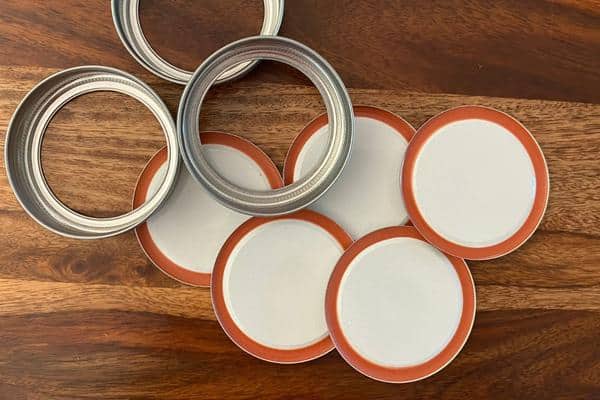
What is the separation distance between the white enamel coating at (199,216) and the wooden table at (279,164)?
39mm

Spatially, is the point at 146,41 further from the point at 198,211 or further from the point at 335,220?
the point at 335,220

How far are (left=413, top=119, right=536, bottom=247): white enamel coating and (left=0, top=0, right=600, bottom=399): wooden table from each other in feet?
0.17

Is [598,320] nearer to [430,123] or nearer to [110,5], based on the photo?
[430,123]

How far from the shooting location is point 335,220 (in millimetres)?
803

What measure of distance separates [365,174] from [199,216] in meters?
0.26

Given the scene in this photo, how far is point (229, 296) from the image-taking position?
788 mm

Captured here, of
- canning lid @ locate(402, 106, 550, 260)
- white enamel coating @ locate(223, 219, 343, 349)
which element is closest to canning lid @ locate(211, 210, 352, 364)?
white enamel coating @ locate(223, 219, 343, 349)

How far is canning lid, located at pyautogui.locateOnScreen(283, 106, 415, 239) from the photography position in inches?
31.5

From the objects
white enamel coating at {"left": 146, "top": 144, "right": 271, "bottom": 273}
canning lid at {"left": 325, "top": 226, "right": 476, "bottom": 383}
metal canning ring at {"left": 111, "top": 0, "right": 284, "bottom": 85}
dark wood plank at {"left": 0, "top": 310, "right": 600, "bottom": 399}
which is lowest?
dark wood plank at {"left": 0, "top": 310, "right": 600, "bottom": 399}

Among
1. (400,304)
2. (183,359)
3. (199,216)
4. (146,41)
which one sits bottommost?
(183,359)

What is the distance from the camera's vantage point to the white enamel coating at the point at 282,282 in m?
0.79

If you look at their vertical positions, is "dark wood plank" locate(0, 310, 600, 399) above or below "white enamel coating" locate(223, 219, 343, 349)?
below

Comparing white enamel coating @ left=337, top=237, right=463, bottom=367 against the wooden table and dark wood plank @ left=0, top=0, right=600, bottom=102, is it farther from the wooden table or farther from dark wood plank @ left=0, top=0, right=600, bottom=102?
dark wood plank @ left=0, top=0, right=600, bottom=102

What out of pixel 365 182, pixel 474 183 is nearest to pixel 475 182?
pixel 474 183
